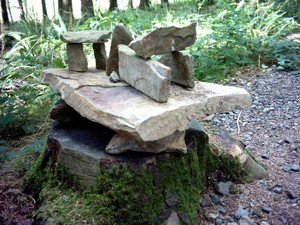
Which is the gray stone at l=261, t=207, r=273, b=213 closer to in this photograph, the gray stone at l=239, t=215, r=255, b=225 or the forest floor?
the forest floor

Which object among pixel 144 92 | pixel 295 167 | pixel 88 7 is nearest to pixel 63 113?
pixel 144 92

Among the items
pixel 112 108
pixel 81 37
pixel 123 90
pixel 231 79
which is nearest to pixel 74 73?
pixel 81 37

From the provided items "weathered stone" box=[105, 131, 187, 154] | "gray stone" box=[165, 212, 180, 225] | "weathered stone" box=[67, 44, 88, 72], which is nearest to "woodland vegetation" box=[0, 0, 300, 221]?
"weathered stone" box=[67, 44, 88, 72]

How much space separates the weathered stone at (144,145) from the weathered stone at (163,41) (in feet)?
1.50

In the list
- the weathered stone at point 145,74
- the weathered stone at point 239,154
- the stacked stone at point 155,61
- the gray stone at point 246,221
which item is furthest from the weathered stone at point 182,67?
the gray stone at point 246,221

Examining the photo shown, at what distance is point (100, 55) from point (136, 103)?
78 cm

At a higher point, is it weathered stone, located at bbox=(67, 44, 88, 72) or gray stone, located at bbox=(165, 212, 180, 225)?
weathered stone, located at bbox=(67, 44, 88, 72)

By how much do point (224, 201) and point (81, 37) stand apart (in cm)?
139

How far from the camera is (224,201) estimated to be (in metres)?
2.35

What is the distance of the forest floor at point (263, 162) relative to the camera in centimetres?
217

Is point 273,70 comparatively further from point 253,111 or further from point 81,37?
point 81,37

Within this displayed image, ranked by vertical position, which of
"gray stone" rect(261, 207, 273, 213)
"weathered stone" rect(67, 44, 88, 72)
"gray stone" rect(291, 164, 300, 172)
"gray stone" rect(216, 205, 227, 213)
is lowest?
"gray stone" rect(291, 164, 300, 172)

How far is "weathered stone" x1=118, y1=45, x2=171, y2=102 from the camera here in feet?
6.04

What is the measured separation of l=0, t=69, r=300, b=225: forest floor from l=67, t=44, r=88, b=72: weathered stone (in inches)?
33.9
